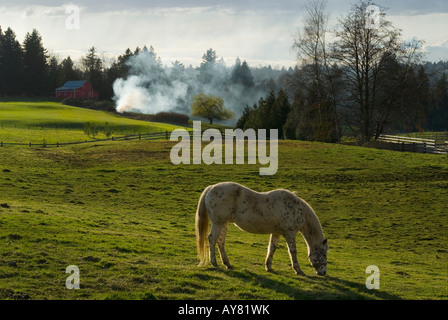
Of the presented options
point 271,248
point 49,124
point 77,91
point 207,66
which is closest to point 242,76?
point 207,66

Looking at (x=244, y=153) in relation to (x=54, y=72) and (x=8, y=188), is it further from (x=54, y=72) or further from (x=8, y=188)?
(x=54, y=72)

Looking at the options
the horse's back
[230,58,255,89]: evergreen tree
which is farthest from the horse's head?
[230,58,255,89]: evergreen tree

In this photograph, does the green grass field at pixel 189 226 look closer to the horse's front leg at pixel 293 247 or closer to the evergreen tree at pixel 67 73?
the horse's front leg at pixel 293 247

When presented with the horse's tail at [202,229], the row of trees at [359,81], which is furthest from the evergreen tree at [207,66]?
the horse's tail at [202,229]

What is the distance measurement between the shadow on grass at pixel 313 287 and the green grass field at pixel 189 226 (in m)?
0.03

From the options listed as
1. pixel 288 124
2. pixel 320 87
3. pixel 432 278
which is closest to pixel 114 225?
pixel 432 278

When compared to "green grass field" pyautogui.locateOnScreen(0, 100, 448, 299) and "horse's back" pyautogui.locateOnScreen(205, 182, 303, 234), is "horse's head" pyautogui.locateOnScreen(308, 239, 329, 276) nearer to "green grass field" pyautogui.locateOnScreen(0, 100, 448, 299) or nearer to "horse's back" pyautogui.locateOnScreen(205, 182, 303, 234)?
"green grass field" pyautogui.locateOnScreen(0, 100, 448, 299)

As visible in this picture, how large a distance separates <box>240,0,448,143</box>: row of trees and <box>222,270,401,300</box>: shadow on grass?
127 ft

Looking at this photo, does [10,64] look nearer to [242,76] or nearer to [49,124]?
[49,124]

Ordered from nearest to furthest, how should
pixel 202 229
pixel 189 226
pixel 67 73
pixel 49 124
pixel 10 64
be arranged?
pixel 202 229
pixel 189 226
pixel 49 124
pixel 10 64
pixel 67 73

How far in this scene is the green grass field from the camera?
35.5ft

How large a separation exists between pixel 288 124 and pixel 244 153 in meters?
20.9

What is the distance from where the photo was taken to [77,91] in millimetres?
119375

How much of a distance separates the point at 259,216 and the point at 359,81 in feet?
131
